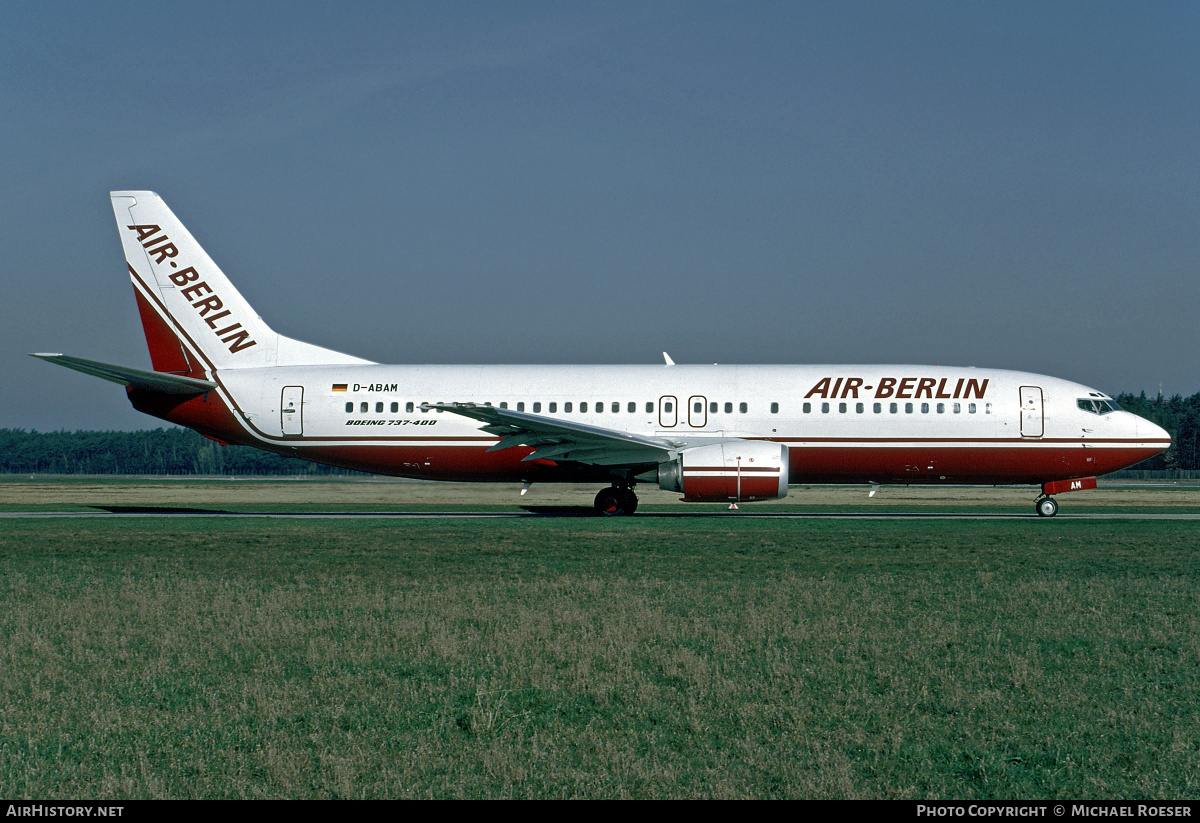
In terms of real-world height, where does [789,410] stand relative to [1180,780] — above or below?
above

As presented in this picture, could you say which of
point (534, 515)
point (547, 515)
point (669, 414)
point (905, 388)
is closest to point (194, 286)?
point (534, 515)

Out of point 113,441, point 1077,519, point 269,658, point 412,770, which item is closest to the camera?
point 412,770

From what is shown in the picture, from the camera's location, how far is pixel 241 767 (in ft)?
21.2

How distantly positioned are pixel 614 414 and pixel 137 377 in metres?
13.7

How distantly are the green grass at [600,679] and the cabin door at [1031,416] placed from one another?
43.5ft

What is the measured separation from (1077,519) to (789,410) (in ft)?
27.4

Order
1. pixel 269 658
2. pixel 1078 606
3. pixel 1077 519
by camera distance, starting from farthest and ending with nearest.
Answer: pixel 1077 519 < pixel 1078 606 < pixel 269 658

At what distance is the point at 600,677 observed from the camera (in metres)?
8.80

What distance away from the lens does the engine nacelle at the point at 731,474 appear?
2784 centimetres

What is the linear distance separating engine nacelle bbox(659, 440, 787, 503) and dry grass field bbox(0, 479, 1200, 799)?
31.7 feet

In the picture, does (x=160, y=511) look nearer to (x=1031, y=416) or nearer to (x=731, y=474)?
(x=731, y=474)

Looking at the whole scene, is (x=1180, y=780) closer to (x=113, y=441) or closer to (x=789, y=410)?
(x=789, y=410)

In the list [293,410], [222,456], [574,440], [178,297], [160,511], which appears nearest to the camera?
[574,440]

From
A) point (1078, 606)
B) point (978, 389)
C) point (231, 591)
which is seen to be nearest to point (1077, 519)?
point (978, 389)
